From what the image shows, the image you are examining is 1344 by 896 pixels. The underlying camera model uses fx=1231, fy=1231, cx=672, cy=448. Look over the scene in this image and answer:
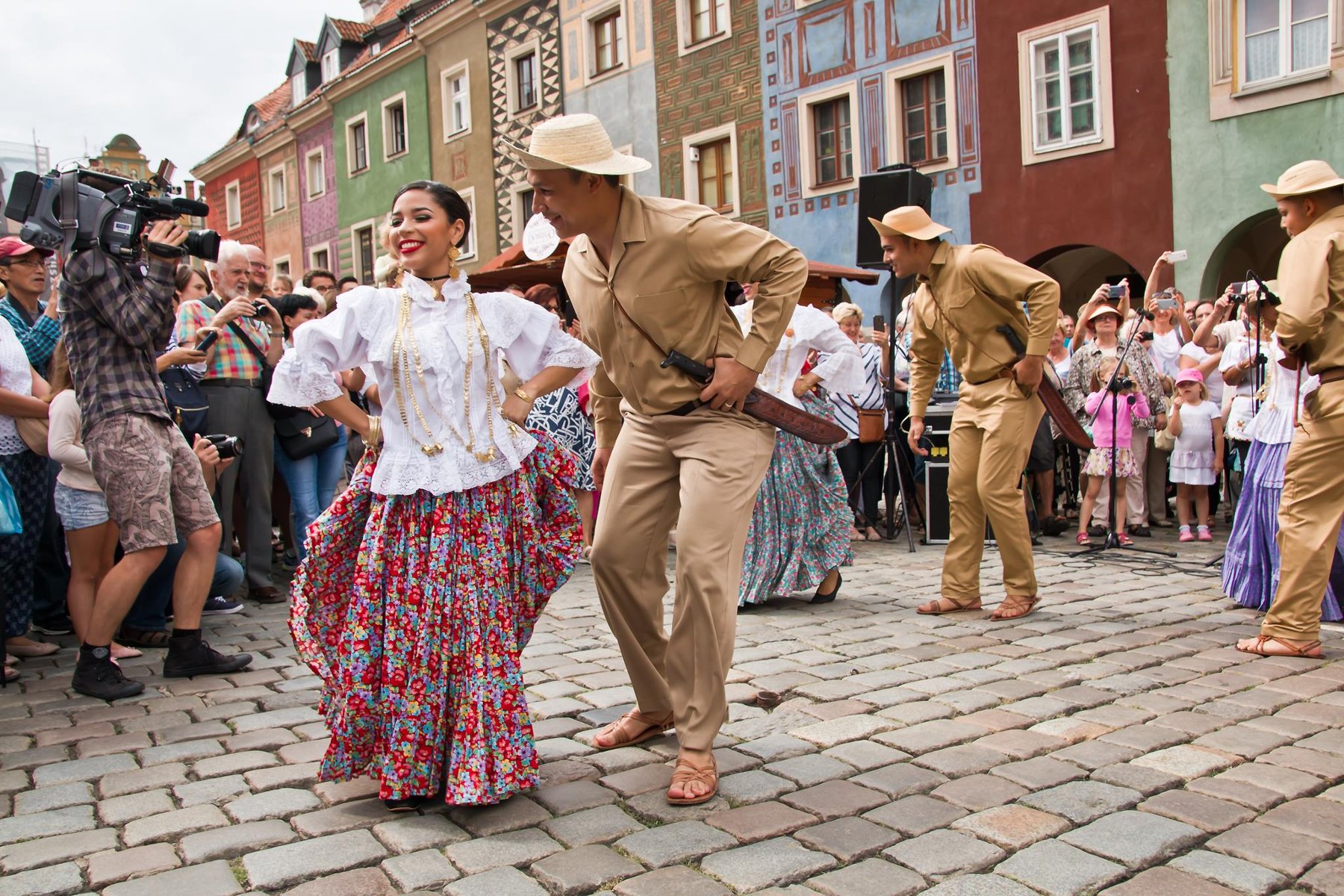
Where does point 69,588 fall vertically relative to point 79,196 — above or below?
below

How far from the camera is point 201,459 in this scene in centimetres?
636

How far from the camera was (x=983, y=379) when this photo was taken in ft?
21.2

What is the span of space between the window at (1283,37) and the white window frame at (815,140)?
6.16 metres

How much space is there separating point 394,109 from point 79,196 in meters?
29.2

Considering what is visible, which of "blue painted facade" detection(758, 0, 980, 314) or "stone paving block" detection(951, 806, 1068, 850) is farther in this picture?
"blue painted facade" detection(758, 0, 980, 314)

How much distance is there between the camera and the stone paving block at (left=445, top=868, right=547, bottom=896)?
9.57 ft

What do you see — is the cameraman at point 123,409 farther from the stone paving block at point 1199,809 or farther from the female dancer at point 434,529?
the stone paving block at point 1199,809

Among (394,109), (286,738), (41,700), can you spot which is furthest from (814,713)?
(394,109)

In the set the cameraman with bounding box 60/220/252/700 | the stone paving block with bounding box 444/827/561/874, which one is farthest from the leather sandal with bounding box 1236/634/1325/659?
the cameraman with bounding box 60/220/252/700

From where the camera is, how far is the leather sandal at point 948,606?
21.5 ft

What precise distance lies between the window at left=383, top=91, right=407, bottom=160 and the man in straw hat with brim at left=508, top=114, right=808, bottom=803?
30.1 meters

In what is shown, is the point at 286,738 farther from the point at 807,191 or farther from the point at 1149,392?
the point at 807,191

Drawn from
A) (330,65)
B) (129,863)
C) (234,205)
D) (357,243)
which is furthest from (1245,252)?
(234,205)

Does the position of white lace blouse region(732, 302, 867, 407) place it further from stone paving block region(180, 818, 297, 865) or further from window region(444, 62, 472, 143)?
window region(444, 62, 472, 143)
